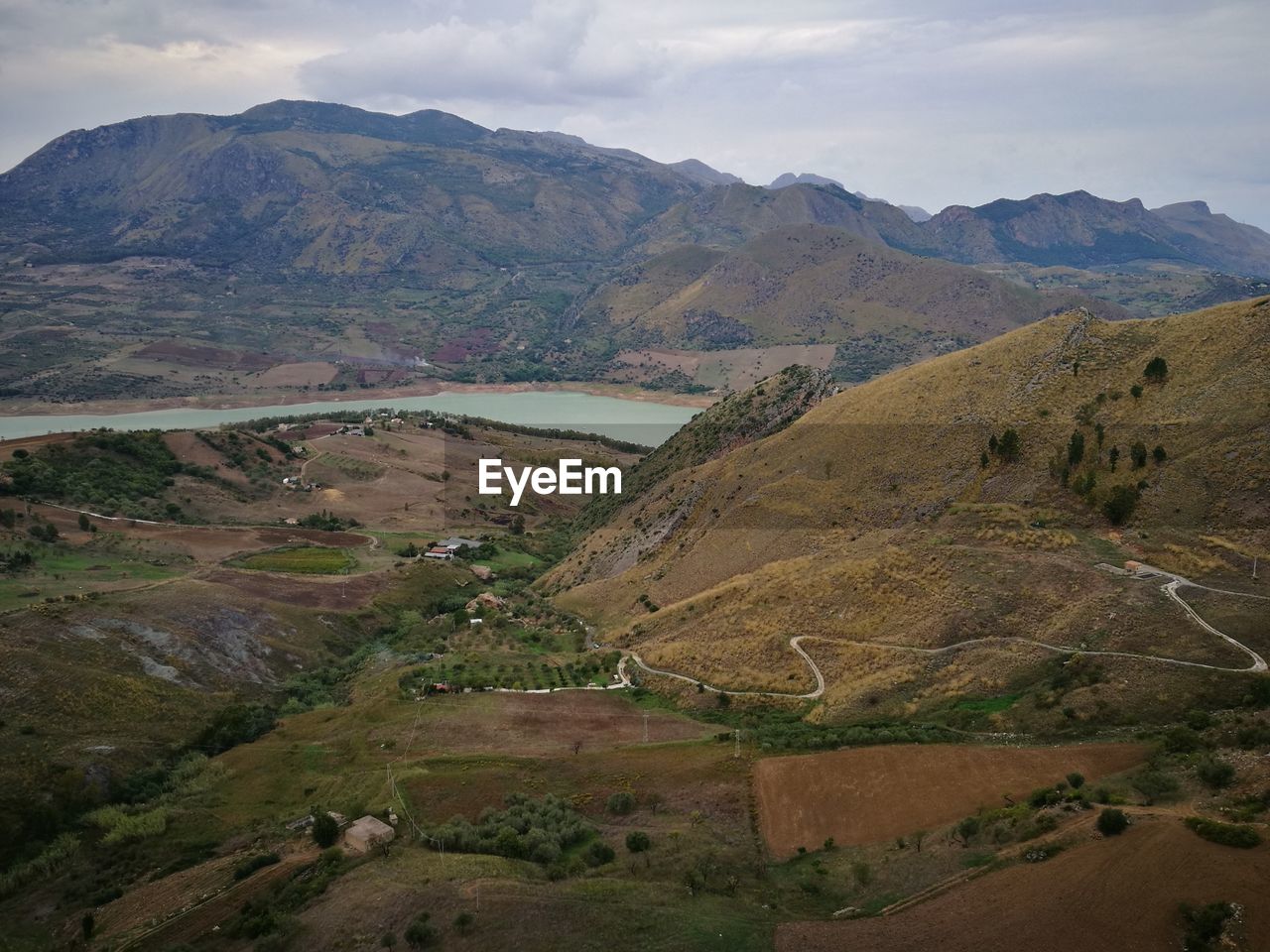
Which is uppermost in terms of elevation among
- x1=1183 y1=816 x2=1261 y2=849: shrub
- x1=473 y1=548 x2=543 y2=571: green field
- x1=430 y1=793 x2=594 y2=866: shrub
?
x1=1183 y1=816 x2=1261 y2=849: shrub

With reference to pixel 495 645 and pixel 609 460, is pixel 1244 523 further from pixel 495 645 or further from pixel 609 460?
pixel 609 460

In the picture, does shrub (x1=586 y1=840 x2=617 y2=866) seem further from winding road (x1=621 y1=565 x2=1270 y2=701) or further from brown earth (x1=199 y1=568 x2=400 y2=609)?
brown earth (x1=199 y1=568 x2=400 y2=609)

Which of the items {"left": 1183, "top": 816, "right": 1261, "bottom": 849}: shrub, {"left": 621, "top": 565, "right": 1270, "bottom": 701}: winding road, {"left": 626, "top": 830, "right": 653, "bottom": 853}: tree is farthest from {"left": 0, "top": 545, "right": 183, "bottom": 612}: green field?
{"left": 1183, "top": 816, "right": 1261, "bottom": 849}: shrub

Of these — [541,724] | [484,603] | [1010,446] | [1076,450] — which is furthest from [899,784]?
[484,603]

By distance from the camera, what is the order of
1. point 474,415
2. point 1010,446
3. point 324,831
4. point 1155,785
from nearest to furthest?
point 1155,785
point 324,831
point 1010,446
point 474,415

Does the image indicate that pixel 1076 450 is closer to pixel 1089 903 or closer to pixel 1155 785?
pixel 1155 785
